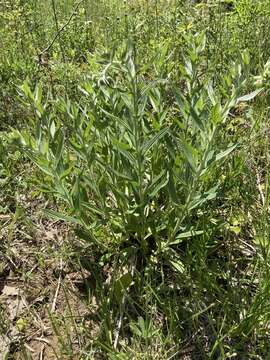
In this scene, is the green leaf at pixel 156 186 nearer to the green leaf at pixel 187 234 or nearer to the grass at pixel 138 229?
the grass at pixel 138 229

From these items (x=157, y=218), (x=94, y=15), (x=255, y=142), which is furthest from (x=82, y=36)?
(x=157, y=218)

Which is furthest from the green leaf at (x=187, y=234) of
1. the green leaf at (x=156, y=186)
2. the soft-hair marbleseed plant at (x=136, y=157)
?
the green leaf at (x=156, y=186)

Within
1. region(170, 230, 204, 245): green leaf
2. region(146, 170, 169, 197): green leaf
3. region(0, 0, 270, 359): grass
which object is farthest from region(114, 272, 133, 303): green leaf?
region(146, 170, 169, 197): green leaf

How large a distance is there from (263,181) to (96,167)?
1.03 meters

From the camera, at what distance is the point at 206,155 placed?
1645 mm

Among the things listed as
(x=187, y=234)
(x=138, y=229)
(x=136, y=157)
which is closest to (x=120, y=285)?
(x=138, y=229)

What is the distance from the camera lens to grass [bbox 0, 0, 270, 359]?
168cm

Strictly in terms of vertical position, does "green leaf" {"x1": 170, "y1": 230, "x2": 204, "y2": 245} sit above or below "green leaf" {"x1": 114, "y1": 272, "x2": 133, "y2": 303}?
above

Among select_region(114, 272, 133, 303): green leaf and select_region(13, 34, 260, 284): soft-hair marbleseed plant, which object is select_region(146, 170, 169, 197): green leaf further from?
select_region(114, 272, 133, 303): green leaf

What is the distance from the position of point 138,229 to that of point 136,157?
0.39m

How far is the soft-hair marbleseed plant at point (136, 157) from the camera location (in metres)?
1.67

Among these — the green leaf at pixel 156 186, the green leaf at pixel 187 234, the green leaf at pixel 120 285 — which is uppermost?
the green leaf at pixel 156 186

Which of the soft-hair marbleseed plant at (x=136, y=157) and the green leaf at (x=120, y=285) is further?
the green leaf at (x=120, y=285)

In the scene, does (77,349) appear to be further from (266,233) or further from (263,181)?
(263,181)
